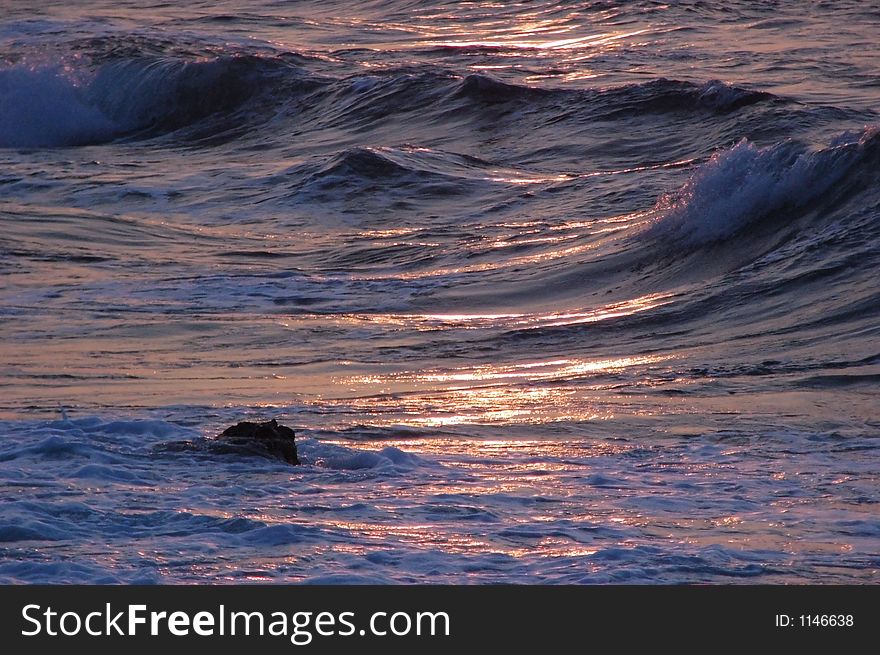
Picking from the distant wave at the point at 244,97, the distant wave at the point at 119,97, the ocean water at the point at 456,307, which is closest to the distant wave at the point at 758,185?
the ocean water at the point at 456,307

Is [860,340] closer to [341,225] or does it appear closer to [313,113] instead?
[341,225]

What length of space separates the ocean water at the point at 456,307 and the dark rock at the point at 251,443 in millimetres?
101

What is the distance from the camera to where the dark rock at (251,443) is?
5.78m

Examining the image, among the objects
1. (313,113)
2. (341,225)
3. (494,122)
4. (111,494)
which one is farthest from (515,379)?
(313,113)

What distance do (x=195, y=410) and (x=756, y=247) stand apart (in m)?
5.22

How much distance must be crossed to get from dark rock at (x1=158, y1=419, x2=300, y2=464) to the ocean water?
10cm

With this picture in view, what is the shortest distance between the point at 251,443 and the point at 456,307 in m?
4.01

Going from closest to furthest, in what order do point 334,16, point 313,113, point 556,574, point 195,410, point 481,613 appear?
point 481,613 → point 556,574 → point 195,410 → point 313,113 → point 334,16

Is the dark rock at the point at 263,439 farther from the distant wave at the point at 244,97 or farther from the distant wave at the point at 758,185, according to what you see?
the distant wave at the point at 244,97

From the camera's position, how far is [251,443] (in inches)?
229

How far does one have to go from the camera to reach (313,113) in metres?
18.4

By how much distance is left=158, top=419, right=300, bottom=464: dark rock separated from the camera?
227 inches

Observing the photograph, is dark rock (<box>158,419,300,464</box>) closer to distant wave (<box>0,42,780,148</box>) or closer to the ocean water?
the ocean water

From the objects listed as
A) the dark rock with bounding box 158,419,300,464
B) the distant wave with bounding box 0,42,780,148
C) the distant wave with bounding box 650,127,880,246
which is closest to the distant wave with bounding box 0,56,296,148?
the distant wave with bounding box 0,42,780,148
